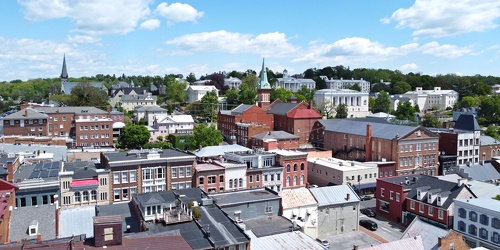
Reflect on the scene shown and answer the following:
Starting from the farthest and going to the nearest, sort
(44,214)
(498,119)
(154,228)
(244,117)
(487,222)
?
(498,119), (244,117), (487,222), (44,214), (154,228)

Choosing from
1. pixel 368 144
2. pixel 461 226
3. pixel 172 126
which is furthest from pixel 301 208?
pixel 172 126

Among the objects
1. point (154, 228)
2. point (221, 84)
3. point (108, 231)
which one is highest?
point (221, 84)

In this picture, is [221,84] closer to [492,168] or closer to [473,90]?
[473,90]

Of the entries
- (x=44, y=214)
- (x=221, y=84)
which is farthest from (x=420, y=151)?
(x=221, y=84)

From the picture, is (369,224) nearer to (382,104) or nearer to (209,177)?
(209,177)

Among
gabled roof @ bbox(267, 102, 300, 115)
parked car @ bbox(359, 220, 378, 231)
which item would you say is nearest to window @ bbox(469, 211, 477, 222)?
parked car @ bbox(359, 220, 378, 231)

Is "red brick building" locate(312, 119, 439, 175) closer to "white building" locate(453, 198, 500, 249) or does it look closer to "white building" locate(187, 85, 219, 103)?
"white building" locate(453, 198, 500, 249)
